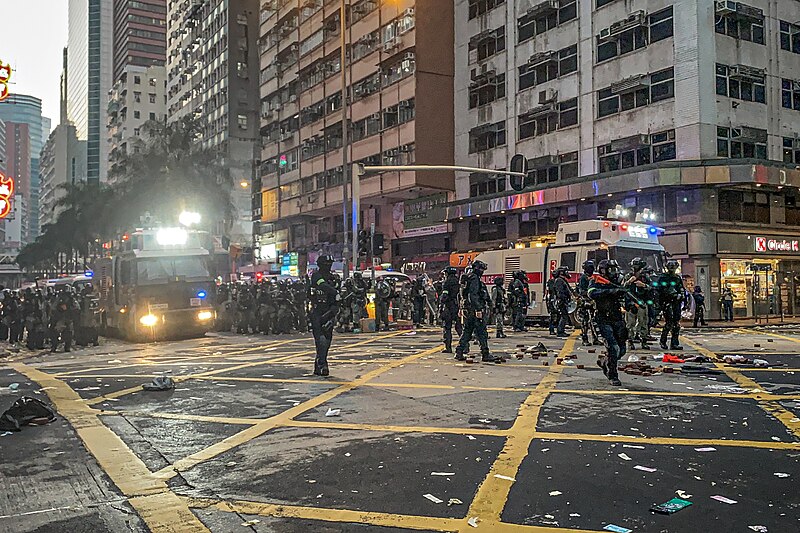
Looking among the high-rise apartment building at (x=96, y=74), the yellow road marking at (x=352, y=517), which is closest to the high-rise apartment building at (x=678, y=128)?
the yellow road marking at (x=352, y=517)

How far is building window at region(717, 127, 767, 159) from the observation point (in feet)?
103

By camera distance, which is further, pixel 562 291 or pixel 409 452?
pixel 562 291

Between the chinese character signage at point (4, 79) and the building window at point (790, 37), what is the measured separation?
116ft

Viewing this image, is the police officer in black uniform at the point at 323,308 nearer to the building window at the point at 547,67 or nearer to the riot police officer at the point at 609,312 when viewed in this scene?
the riot police officer at the point at 609,312

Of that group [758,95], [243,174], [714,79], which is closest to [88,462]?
[714,79]

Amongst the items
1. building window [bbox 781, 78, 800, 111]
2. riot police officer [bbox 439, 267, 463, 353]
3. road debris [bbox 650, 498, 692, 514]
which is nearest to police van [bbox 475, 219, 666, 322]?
riot police officer [bbox 439, 267, 463, 353]

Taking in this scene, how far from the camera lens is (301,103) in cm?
5684

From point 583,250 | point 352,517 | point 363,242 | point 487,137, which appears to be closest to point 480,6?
point 487,137

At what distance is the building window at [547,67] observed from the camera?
122 feet

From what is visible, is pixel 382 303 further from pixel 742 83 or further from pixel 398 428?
pixel 742 83

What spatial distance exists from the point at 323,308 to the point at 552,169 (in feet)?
92.8

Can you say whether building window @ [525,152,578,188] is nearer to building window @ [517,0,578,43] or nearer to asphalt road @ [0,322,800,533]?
building window @ [517,0,578,43]

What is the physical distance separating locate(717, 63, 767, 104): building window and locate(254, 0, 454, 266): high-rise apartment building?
56.8 feet

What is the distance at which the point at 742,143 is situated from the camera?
105 ft
